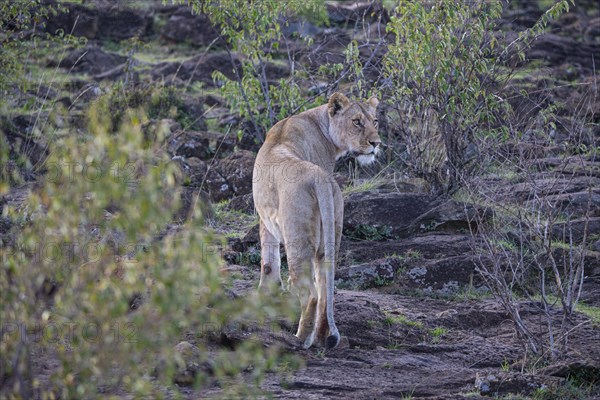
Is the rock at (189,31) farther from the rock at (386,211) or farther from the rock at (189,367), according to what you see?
the rock at (189,367)

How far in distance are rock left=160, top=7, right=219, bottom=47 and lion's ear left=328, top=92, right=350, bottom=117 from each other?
1113 cm

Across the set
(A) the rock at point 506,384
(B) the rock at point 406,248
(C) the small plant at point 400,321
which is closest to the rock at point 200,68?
(B) the rock at point 406,248

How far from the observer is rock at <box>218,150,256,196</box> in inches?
457

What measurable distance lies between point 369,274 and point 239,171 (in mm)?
3351

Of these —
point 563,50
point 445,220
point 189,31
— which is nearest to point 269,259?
point 445,220

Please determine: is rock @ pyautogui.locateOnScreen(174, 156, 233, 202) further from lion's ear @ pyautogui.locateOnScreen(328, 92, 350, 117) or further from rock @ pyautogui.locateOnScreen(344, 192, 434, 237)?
lion's ear @ pyautogui.locateOnScreen(328, 92, 350, 117)

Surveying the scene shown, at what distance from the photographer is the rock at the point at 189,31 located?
19.1m

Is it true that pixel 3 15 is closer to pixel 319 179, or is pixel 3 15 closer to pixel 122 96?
pixel 122 96

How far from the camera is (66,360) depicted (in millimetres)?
3816

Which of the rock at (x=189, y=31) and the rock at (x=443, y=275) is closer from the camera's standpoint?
the rock at (x=443, y=275)

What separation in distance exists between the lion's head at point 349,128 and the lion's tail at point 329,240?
1.96m

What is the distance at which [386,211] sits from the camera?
32.4 ft

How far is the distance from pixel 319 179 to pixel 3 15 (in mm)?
6045

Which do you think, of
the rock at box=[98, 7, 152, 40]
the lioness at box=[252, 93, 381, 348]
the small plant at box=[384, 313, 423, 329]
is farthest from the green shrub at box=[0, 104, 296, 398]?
the rock at box=[98, 7, 152, 40]
